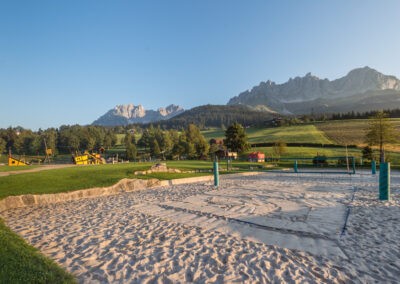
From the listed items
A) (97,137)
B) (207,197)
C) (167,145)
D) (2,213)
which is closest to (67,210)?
(2,213)

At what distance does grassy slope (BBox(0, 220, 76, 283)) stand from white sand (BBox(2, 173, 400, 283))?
32cm

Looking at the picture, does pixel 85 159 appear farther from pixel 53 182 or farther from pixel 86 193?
pixel 86 193

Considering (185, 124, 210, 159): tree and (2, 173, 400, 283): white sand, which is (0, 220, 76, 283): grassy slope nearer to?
(2, 173, 400, 283): white sand

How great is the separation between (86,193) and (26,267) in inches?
354

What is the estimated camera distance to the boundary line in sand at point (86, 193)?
10.1m

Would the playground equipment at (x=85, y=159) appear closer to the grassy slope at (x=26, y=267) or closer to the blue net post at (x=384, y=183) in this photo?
the grassy slope at (x=26, y=267)

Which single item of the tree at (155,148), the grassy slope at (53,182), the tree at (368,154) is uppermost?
the grassy slope at (53,182)

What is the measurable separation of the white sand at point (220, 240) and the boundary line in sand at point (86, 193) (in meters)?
0.82

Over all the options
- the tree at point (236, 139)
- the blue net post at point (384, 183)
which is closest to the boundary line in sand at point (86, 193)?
the blue net post at point (384, 183)

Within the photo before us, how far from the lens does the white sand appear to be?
4270mm

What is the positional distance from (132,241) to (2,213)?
21.3 feet

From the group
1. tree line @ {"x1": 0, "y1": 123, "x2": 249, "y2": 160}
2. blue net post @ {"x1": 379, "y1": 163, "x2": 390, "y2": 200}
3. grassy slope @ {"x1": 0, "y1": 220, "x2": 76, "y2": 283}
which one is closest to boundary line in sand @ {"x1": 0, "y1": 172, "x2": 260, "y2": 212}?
grassy slope @ {"x1": 0, "y1": 220, "x2": 76, "y2": 283}

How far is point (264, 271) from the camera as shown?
4289mm

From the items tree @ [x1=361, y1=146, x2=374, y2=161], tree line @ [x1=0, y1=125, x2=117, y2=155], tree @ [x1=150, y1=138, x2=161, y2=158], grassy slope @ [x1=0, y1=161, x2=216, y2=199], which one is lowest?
tree @ [x1=361, y1=146, x2=374, y2=161]
